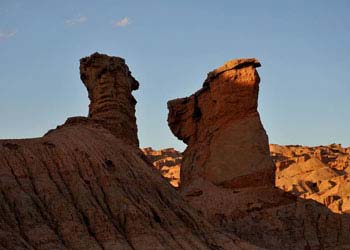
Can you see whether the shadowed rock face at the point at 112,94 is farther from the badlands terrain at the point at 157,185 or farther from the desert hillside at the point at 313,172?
the desert hillside at the point at 313,172

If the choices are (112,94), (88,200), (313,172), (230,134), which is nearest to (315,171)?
(313,172)

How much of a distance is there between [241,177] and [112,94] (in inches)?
276

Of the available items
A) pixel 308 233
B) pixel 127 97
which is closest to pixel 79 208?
pixel 127 97

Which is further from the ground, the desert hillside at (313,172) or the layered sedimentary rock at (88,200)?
the desert hillside at (313,172)

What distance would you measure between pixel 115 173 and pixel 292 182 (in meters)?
36.5

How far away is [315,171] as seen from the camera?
63.0 meters

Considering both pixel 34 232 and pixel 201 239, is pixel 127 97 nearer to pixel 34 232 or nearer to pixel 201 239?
pixel 201 239

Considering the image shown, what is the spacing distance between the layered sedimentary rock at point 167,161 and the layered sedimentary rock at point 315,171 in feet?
30.7

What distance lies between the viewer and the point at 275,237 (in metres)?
33.1

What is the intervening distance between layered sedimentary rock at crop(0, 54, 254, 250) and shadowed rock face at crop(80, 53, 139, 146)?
9.74ft

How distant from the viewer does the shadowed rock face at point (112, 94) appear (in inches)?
1286

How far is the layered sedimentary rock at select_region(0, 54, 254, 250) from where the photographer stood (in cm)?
2256

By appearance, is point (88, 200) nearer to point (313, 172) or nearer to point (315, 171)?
point (313, 172)

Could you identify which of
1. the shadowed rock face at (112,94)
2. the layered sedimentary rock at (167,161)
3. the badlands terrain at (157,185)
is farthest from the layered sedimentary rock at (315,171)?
the shadowed rock face at (112,94)
